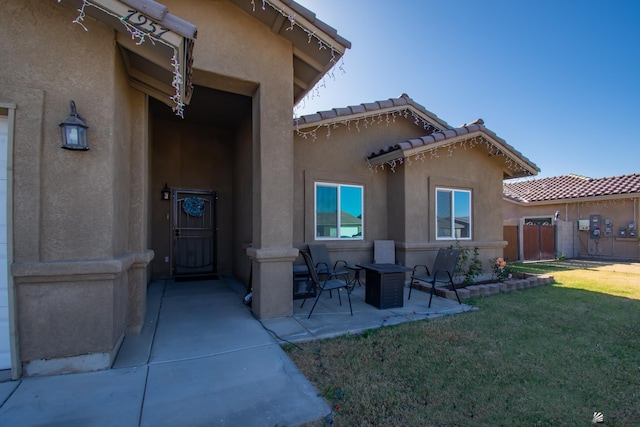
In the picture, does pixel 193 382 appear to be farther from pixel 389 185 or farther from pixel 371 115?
pixel 371 115

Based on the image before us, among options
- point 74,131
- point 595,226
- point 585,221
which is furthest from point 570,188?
point 74,131

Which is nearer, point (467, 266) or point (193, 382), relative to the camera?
point (193, 382)

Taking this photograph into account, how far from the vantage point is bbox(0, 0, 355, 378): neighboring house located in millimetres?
2902

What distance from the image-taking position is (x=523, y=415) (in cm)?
→ 256

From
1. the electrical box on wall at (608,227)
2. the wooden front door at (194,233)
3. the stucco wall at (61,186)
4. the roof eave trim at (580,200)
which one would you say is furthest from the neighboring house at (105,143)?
the electrical box on wall at (608,227)

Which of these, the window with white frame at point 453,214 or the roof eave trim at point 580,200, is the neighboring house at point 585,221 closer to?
the roof eave trim at point 580,200

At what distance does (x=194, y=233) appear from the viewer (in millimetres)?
8109

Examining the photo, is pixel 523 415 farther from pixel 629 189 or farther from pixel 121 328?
pixel 629 189

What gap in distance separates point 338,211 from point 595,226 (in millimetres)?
15105

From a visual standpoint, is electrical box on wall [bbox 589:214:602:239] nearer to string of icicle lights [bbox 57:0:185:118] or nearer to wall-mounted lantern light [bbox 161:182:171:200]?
wall-mounted lantern light [bbox 161:182:171:200]

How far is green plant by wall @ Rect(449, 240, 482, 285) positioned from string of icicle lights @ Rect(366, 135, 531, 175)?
2393 mm

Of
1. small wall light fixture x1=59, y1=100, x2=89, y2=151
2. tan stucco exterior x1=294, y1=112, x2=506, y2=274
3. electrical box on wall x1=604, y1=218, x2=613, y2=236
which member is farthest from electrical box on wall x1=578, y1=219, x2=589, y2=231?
small wall light fixture x1=59, y1=100, x2=89, y2=151

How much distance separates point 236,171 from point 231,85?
11.4 feet

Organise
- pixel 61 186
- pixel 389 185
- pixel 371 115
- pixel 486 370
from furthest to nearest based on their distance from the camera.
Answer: pixel 389 185 < pixel 371 115 < pixel 486 370 < pixel 61 186
